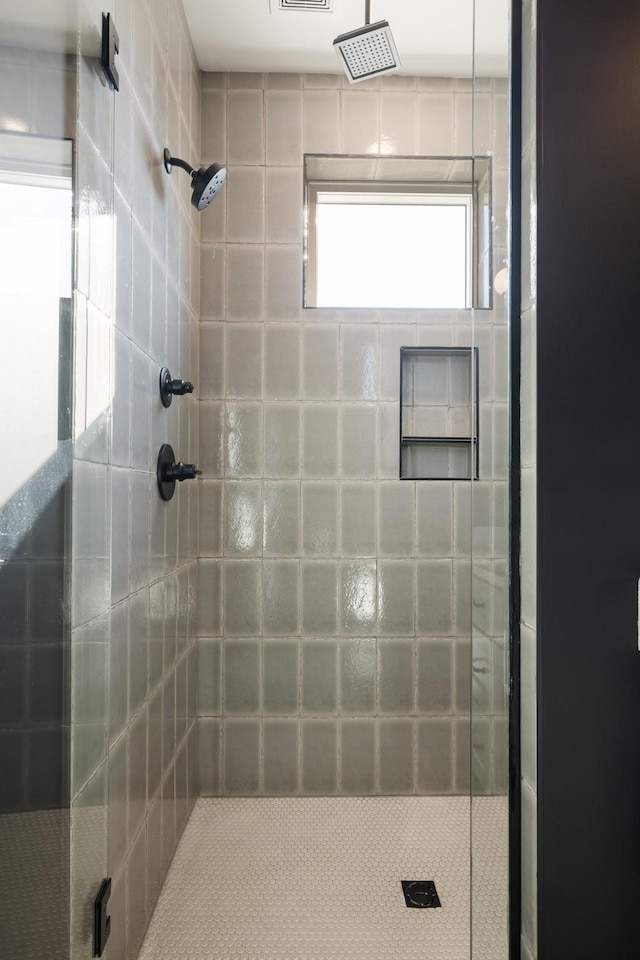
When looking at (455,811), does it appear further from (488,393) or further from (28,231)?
(28,231)

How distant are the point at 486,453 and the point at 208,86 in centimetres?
204

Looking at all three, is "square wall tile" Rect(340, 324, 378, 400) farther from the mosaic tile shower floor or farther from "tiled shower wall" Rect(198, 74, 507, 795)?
the mosaic tile shower floor

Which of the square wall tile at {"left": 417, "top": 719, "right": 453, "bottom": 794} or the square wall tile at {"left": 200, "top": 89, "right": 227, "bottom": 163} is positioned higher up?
the square wall tile at {"left": 200, "top": 89, "right": 227, "bottom": 163}

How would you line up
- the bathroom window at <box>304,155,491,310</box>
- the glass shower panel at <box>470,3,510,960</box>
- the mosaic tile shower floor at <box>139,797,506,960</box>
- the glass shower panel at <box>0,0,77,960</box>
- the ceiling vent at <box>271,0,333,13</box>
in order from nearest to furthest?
the glass shower panel at <box>0,0,77,960</box>, the glass shower panel at <box>470,3,510,960</box>, the mosaic tile shower floor at <box>139,797,506,960</box>, the ceiling vent at <box>271,0,333,13</box>, the bathroom window at <box>304,155,491,310</box>

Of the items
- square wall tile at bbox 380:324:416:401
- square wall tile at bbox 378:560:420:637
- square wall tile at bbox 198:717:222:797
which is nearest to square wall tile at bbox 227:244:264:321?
square wall tile at bbox 380:324:416:401

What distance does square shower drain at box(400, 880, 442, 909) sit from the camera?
173 centimetres

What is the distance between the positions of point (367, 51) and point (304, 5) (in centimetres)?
32

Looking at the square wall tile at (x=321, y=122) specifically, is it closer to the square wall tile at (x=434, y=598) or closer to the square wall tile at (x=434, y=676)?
the square wall tile at (x=434, y=598)

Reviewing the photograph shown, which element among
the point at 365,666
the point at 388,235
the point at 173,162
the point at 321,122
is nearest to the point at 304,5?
the point at 321,122

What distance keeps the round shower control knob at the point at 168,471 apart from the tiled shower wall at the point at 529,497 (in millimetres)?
1136

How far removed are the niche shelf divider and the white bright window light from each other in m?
0.23

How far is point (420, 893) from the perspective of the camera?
1776 millimetres

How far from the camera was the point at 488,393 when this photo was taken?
3.15 ft

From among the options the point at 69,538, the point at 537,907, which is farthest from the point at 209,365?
the point at 537,907
